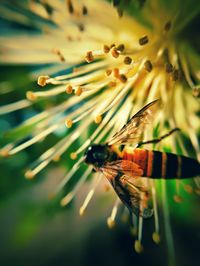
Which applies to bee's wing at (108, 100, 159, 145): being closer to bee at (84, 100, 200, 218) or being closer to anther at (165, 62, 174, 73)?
bee at (84, 100, 200, 218)

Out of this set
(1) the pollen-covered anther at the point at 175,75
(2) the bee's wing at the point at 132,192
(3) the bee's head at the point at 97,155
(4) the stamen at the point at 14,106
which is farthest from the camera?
(4) the stamen at the point at 14,106

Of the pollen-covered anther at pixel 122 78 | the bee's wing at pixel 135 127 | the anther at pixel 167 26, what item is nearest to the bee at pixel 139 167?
the bee's wing at pixel 135 127

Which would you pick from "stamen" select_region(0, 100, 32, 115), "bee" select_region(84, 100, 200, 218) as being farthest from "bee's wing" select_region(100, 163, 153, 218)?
"stamen" select_region(0, 100, 32, 115)

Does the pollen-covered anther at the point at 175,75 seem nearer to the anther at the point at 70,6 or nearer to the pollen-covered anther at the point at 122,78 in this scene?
the pollen-covered anther at the point at 122,78

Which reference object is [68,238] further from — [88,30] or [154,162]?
[154,162]

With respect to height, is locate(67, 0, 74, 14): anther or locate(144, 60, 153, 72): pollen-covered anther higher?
locate(67, 0, 74, 14): anther

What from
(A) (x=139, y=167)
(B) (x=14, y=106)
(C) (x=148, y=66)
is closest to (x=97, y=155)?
(A) (x=139, y=167)

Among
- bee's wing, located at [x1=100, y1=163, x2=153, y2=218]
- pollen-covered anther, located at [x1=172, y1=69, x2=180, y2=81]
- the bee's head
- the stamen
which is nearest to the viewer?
bee's wing, located at [x1=100, y1=163, x2=153, y2=218]
